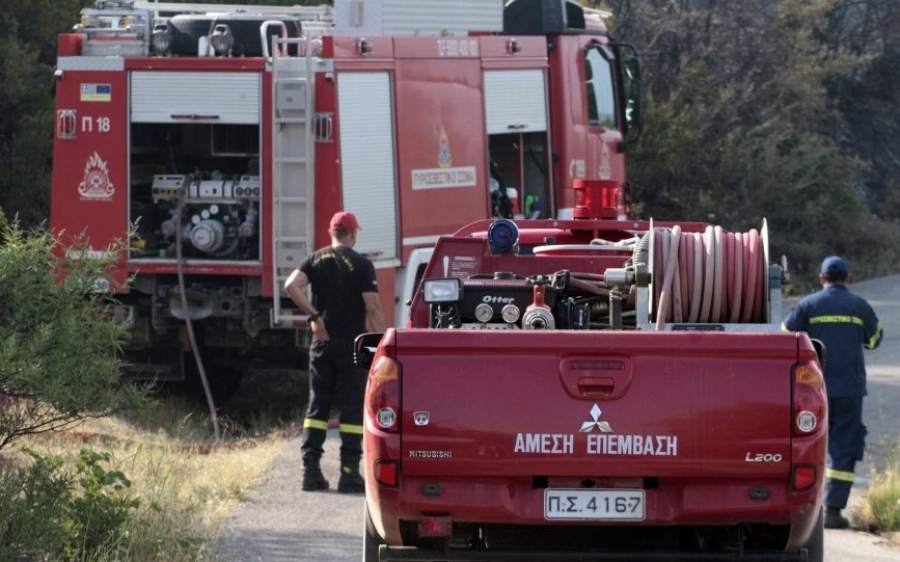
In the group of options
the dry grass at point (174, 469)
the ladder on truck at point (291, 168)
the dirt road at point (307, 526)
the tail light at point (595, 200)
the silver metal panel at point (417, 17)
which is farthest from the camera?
the silver metal panel at point (417, 17)

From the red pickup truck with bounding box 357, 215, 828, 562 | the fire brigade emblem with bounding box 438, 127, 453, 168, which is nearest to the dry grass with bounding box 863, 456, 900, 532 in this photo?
the red pickup truck with bounding box 357, 215, 828, 562

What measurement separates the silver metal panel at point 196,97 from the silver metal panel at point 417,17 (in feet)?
3.05

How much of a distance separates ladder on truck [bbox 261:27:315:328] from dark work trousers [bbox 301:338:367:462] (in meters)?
2.28

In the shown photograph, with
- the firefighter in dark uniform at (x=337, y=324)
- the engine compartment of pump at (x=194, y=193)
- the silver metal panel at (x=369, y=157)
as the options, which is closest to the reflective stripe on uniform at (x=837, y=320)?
the firefighter in dark uniform at (x=337, y=324)

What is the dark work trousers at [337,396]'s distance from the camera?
9.32 metres

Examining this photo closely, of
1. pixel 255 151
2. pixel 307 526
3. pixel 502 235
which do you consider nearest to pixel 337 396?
pixel 307 526

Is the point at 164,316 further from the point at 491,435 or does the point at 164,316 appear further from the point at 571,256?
the point at 491,435

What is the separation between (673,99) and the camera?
78.3 ft

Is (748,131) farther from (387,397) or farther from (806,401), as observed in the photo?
(387,397)

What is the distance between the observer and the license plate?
18.8ft

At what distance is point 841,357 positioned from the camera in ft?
29.7

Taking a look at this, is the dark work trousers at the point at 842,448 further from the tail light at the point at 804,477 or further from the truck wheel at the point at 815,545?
the tail light at the point at 804,477

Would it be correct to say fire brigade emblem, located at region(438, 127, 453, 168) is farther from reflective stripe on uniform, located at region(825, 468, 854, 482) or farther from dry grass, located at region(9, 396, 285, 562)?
reflective stripe on uniform, located at region(825, 468, 854, 482)

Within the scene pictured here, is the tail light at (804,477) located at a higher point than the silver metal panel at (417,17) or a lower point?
lower
